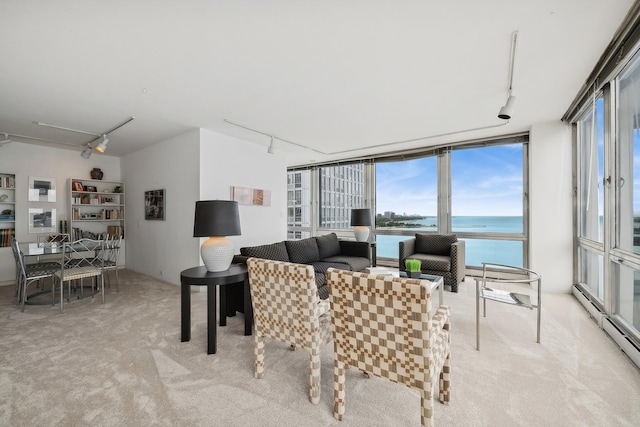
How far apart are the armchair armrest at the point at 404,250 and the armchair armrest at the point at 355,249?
53cm

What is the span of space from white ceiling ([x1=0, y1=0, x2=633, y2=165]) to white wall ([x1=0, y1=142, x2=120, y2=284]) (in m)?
1.01

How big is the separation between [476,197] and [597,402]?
13.7ft

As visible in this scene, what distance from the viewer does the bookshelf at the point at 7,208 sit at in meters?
4.83

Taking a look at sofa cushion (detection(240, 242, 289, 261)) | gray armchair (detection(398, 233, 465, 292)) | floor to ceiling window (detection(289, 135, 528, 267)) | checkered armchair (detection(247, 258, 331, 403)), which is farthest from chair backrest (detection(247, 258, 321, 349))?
floor to ceiling window (detection(289, 135, 528, 267))

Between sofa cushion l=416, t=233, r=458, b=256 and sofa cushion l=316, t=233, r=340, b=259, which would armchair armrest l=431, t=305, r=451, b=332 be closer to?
sofa cushion l=316, t=233, r=340, b=259

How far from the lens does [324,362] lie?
A: 2.26 m

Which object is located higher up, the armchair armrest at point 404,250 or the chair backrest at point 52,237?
the chair backrest at point 52,237

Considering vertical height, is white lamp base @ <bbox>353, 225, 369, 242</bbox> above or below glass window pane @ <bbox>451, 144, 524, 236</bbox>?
below

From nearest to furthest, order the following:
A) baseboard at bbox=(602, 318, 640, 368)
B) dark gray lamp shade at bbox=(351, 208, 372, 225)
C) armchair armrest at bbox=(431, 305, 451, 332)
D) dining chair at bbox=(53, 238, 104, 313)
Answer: armchair armrest at bbox=(431, 305, 451, 332) → baseboard at bbox=(602, 318, 640, 368) → dining chair at bbox=(53, 238, 104, 313) → dark gray lamp shade at bbox=(351, 208, 372, 225)

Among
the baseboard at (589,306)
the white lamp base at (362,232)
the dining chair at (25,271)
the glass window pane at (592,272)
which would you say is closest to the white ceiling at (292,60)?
the dining chair at (25,271)

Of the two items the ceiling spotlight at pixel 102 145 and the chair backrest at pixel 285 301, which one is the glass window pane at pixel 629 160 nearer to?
the chair backrest at pixel 285 301

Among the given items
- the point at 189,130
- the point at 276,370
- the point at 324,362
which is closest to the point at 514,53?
the point at 324,362

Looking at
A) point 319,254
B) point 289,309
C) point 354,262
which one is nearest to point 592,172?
point 354,262

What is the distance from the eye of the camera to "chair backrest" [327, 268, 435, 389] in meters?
1.31
